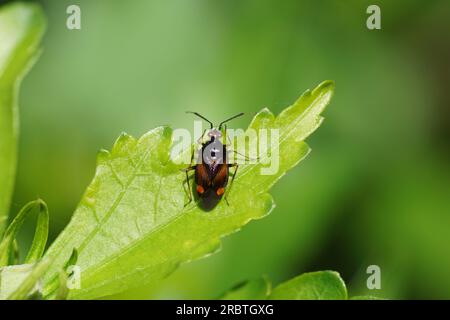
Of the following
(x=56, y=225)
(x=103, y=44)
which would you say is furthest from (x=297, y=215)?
(x=103, y=44)

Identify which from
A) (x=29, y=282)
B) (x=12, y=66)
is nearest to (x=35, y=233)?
(x=29, y=282)

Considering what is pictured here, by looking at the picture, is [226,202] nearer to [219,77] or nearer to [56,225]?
[56,225]

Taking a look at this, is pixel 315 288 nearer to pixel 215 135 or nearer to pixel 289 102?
pixel 215 135

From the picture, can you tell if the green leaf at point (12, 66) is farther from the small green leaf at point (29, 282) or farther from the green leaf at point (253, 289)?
the green leaf at point (253, 289)

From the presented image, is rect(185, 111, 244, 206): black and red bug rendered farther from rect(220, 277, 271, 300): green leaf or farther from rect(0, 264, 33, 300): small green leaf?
rect(0, 264, 33, 300): small green leaf

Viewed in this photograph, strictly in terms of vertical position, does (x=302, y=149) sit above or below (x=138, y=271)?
above

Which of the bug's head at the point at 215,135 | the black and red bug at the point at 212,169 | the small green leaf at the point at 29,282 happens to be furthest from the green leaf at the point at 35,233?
the bug's head at the point at 215,135

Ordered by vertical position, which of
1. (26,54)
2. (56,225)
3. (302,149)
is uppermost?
(26,54)
